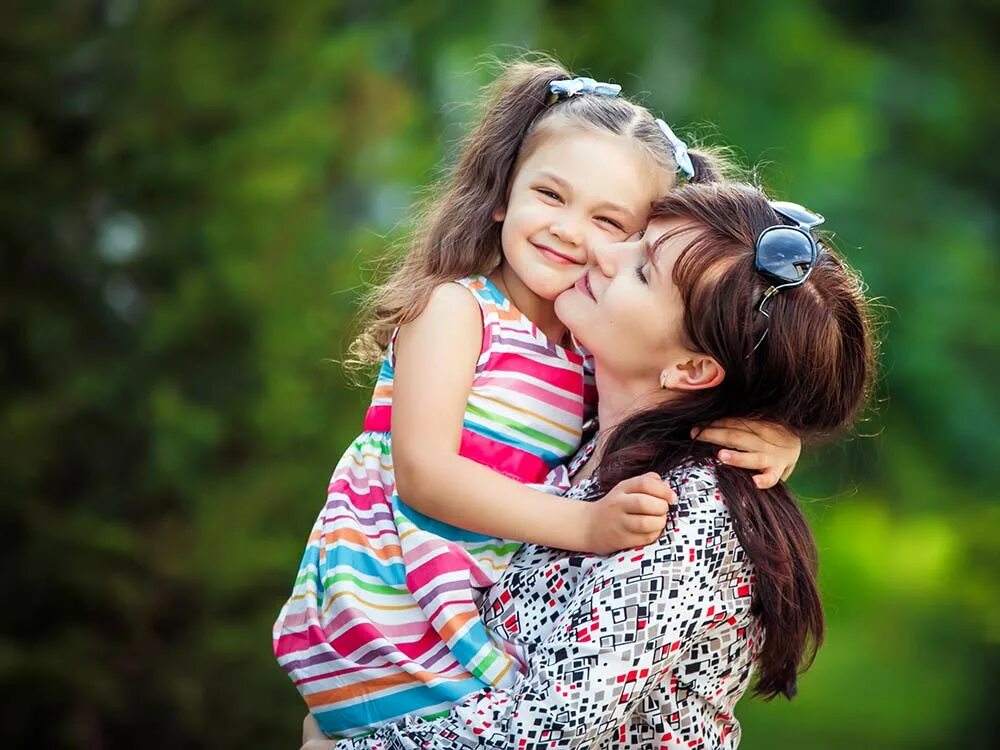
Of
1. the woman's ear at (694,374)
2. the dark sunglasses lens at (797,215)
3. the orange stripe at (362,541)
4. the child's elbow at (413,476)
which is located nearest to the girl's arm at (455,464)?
the child's elbow at (413,476)

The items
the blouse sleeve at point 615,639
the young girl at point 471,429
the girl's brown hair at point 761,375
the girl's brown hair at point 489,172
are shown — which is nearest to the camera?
the blouse sleeve at point 615,639

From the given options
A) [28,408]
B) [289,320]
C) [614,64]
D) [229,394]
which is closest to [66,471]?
[28,408]

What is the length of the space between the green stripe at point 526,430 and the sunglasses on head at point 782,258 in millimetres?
422

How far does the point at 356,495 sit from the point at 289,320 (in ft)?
9.30

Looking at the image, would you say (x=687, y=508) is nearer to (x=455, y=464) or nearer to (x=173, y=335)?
(x=455, y=464)

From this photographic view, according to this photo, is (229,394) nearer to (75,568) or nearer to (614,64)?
(75,568)

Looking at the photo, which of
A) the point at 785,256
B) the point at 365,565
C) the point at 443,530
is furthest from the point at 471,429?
the point at 785,256

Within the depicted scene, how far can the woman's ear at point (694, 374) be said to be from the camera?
210 cm

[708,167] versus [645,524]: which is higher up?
[708,167]

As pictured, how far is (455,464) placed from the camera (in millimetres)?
2166

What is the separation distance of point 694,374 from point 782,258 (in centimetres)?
23

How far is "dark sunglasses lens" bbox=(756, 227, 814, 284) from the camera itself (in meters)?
2.03

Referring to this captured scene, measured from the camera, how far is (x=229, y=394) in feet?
16.6

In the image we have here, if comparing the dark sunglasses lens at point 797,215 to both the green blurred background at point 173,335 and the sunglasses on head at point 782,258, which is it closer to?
the sunglasses on head at point 782,258
